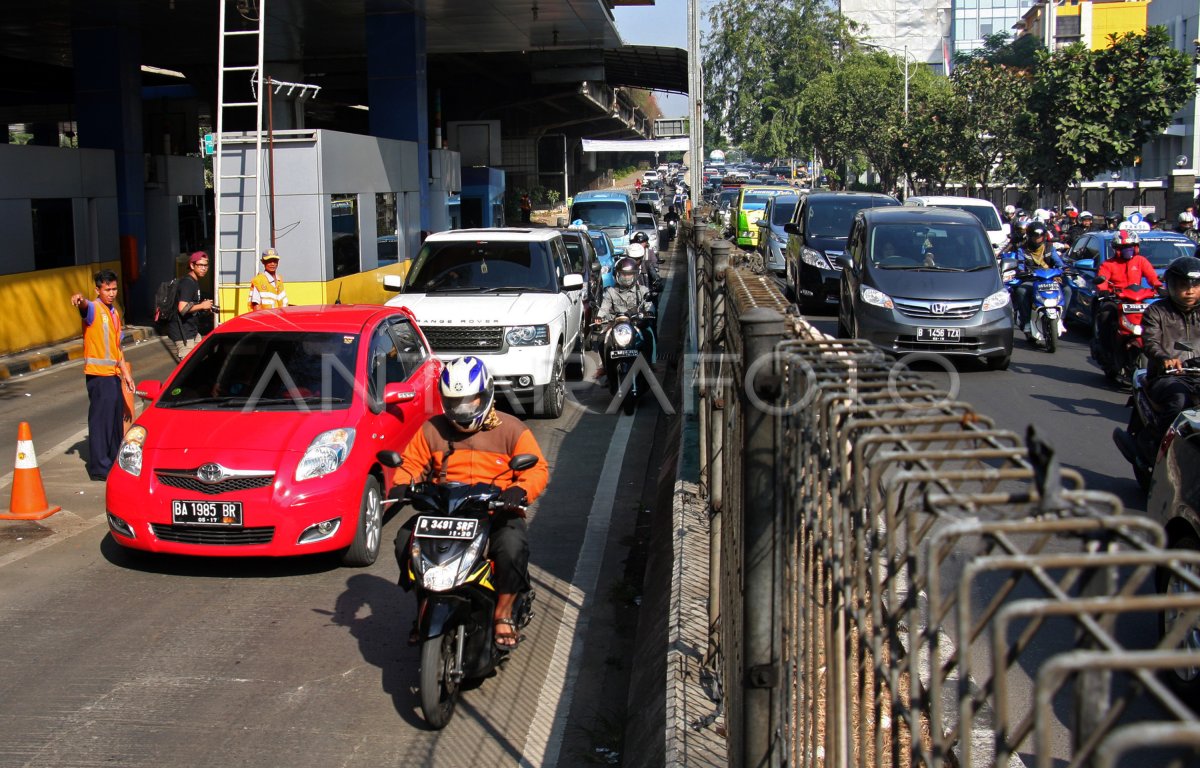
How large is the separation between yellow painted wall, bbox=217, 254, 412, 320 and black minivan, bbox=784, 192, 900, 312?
26.5 ft

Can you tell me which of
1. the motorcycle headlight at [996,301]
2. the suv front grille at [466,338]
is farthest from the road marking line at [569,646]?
the motorcycle headlight at [996,301]

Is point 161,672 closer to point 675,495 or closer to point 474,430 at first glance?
point 474,430

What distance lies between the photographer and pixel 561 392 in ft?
44.5

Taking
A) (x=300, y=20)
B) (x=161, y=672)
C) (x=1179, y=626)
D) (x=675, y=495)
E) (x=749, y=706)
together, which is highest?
(x=300, y=20)

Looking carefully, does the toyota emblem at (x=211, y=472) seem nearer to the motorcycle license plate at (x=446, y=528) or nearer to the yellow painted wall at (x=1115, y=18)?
the motorcycle license plate at (x=446, y=528)

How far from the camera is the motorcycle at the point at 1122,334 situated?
13789mm

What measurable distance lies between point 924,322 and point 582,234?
6.67m

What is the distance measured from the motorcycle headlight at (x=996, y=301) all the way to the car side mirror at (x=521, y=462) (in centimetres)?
1115

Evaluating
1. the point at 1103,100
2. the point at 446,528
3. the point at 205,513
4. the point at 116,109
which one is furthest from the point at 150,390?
the point at 1103,100

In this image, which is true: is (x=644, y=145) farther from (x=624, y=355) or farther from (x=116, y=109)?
(x=624, y=355)

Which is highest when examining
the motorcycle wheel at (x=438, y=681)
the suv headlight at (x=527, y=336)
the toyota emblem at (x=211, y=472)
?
the suv headlight at (x=527, y=336)

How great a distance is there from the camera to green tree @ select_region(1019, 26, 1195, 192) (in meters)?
30.8

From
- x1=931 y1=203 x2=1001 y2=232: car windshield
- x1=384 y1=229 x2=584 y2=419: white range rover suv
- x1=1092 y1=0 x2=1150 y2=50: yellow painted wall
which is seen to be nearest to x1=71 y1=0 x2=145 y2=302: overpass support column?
x1=384 y1=229 x2=584 y2=419: white range rover suv

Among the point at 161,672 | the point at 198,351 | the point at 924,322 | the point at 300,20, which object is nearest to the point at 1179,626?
the point at 161,672
